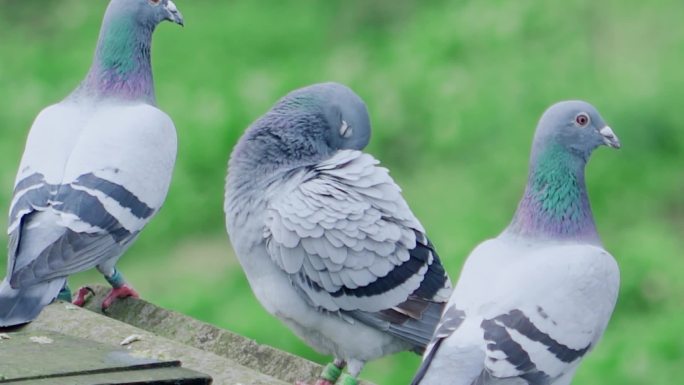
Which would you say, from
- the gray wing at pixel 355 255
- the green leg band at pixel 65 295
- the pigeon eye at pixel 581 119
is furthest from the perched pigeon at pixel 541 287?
the green leg band at pixel 65 295

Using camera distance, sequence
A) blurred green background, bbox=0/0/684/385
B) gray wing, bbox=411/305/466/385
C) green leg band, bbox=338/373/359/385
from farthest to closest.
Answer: blurred green background, bbox=0/0/684/385 < green leg band, bbox=338/373/359/385 < gray wing, bbox=411/305/466/385

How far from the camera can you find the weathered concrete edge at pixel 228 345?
22.9ft

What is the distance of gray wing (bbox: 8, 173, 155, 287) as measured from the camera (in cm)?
730

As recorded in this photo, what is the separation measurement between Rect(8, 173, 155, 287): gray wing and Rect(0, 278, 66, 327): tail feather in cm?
4

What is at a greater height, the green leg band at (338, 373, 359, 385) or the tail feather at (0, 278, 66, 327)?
the green leg band at (338, 373, 359, 385)

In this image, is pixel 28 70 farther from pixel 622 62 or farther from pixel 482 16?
pixel 622 62

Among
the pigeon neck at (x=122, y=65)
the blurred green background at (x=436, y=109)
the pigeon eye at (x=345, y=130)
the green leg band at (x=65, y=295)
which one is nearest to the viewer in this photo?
the pigeon eye at (x=345, y=130)

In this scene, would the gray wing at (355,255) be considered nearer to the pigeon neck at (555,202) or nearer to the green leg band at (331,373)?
the green leg band at (331,373)

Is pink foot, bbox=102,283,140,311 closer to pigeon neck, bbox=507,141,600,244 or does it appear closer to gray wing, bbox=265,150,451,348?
gray wing, bbox=265,150,451,348

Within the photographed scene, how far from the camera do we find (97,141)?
7652mm

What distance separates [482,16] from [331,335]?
38.9 ft

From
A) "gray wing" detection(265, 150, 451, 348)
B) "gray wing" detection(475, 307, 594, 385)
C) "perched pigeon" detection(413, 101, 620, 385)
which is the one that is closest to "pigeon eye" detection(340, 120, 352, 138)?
"gray wing" detection(265, 150, 451, 348)

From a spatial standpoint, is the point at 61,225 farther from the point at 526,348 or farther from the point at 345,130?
the point at 526,348

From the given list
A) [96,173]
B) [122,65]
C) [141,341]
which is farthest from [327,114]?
[141,341]
